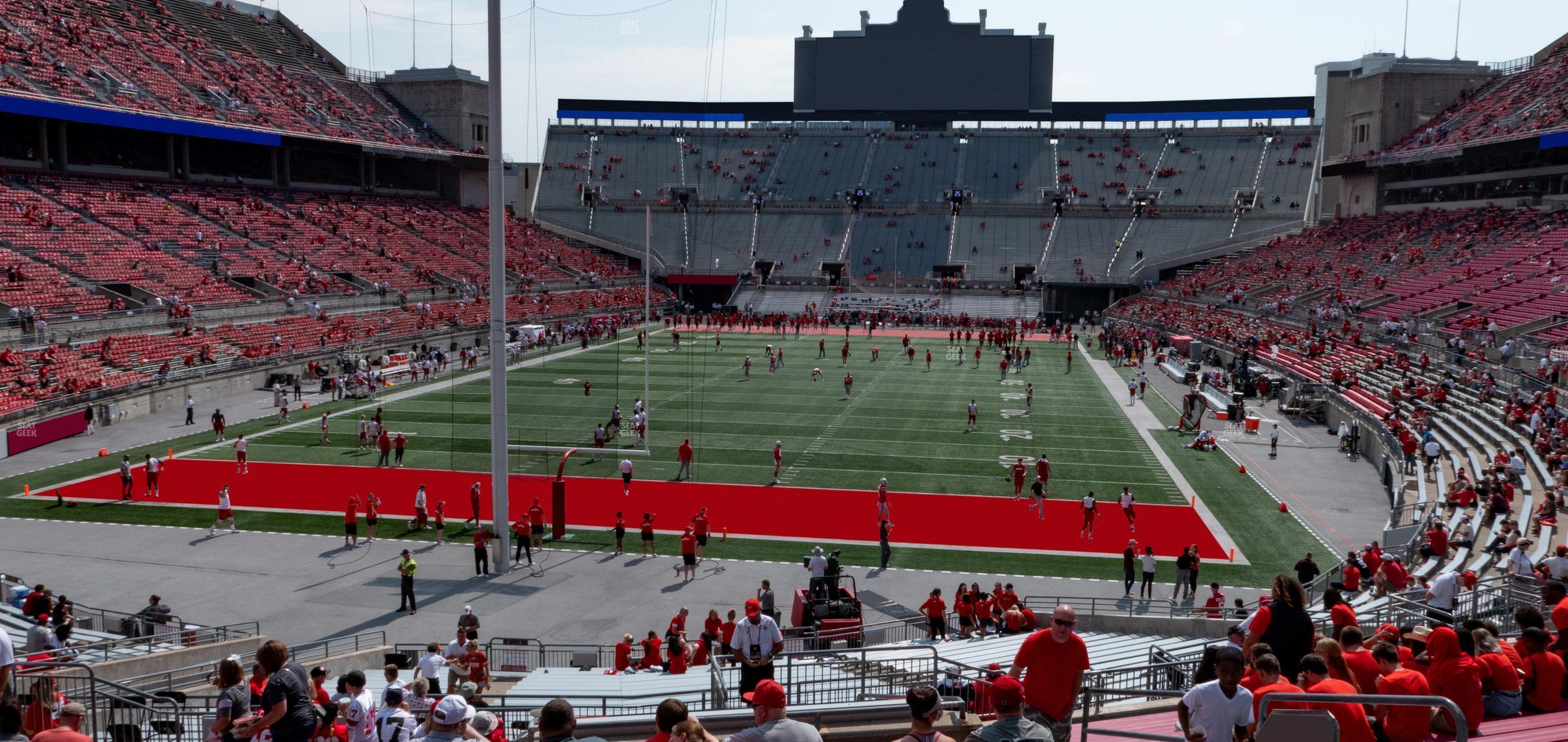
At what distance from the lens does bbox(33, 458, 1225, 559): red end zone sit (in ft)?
66.1

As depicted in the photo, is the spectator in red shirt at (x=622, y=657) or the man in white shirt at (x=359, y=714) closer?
the man in white shirt at (x=359, y=714)

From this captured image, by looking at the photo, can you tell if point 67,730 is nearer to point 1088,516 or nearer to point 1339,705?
point 1339,705

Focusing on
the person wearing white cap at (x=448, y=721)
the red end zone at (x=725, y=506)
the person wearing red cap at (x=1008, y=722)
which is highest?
the person wearing red cap at (x=1008, y=722)

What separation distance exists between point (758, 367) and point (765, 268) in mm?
30783

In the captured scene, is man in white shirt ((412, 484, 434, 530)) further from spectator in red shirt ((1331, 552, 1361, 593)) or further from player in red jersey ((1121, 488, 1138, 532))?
spectator in red shirt ((1331, 552, 1361, 593))

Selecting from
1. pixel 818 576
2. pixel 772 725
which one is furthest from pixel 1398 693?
pixel 818 576

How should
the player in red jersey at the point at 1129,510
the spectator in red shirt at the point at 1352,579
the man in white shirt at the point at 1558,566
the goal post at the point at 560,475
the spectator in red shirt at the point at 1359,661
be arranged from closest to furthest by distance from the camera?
the spectator in red shirt at the point at 1359,661 → the man in white shirt at the point at 1558,566 → the spectator in red shirt at the point at 1352,579 → the goal post at the point at 560,475 → the player in red jersey at the point at 1129,510

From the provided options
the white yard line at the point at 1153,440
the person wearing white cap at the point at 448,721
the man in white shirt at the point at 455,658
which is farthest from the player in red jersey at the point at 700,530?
the person wearing white cap at the point at 448,721

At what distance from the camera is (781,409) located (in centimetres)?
3397

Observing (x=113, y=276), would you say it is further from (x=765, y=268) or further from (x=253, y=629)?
(x=765, y=268)

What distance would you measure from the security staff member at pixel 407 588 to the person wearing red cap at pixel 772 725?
1120 cm

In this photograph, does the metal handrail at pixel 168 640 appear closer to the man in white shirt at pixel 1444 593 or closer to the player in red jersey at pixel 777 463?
the player in red jersey at pixel 777 463

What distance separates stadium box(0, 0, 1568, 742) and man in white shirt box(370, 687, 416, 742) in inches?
1.2

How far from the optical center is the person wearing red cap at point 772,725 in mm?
5223
